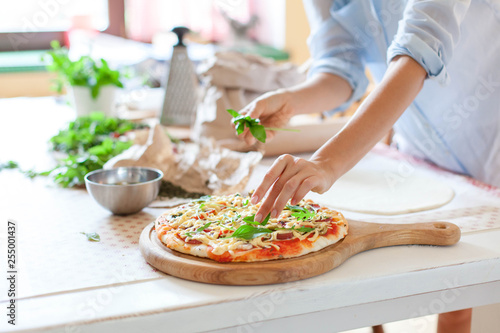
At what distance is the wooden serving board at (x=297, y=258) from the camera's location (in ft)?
2.60

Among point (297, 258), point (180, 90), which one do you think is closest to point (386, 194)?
point (297, 258)

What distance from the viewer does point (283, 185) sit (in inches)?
35.3

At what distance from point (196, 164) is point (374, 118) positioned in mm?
509

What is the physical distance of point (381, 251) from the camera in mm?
931

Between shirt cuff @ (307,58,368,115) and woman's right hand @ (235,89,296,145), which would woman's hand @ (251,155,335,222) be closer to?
woman's right hand @ (235,89,296,145)

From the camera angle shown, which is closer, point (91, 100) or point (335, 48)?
point (335, 48)

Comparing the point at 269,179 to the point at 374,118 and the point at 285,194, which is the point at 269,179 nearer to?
the point at 285,194

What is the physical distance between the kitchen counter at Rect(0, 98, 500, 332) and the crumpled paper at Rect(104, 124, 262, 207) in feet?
0.73

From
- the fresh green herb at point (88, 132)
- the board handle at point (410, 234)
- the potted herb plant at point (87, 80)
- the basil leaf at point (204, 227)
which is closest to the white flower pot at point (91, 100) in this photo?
the potted herb plant at point (87, 80)

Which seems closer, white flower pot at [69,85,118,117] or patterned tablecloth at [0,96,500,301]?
patterned tablecloth at [0,96,500,301]

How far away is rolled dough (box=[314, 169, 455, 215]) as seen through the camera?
117 cm

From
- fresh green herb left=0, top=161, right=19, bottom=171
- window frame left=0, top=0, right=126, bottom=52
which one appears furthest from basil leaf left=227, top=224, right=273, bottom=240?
window frame left=0, top=0, right=126, bottom=52

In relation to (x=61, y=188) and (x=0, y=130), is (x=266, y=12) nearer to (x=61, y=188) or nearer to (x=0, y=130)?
(x=0, y=130)

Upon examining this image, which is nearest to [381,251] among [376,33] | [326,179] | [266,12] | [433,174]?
[326,179]
